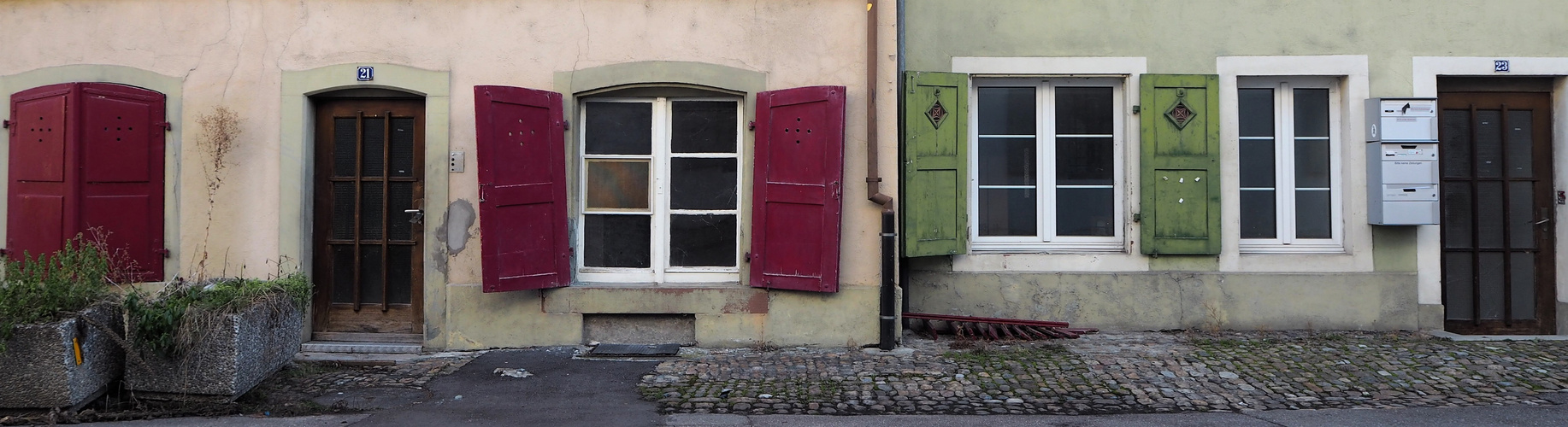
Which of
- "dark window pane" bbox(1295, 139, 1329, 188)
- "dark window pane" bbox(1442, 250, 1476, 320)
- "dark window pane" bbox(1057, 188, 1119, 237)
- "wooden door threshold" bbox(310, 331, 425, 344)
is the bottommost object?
"wooden door threshold" bbox(310, 331, 425, 344)

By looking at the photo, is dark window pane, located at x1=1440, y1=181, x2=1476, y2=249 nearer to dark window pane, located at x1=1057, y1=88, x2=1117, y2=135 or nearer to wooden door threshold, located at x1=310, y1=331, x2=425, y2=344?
dark window pane, located at x1=1057, y1=88, x2=1117, y2=135

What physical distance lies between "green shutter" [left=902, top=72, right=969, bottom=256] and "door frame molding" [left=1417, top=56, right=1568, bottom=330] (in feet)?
11.5

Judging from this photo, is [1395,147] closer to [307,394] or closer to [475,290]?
[475,290]

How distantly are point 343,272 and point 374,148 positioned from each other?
922mm

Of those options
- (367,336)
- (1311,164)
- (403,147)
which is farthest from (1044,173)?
(367,336)

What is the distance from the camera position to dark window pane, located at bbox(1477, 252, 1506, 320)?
23.8ft

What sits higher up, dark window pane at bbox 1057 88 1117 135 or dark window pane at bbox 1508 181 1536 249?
dark window pane at bbox 1057 88 1117 135

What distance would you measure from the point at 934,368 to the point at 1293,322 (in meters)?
3.28

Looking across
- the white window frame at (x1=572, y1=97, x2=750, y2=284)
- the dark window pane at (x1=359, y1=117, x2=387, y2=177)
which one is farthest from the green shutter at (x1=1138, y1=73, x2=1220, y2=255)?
the dark window pane at (x1=359, y1=117, x2=387, y2=177)

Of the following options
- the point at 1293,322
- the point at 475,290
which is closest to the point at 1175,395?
the point at 1293,322

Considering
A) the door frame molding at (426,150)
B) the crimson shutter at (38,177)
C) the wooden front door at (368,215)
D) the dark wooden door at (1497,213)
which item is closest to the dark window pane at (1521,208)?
the dark wooden door at (1497,213)

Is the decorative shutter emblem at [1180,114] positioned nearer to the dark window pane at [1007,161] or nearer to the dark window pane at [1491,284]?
the dark window pane at [1007,161]

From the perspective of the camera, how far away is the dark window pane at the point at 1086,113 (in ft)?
23.9

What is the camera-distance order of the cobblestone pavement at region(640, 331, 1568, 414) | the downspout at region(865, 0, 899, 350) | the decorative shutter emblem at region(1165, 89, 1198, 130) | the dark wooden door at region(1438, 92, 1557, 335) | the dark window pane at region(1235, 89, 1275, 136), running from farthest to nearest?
1. the dark window pane at region(1235, 89, 1275, 136)
2. the dark wooden door at region(1438, 92, 1557, 335)
3. the decorative shutter emblem at region(1165, 89, 1198, 130)
4. the downspout at region(865, 0, 899, 350)
5. the cobblestone pavement at region(640, 331, 1568, 414)
